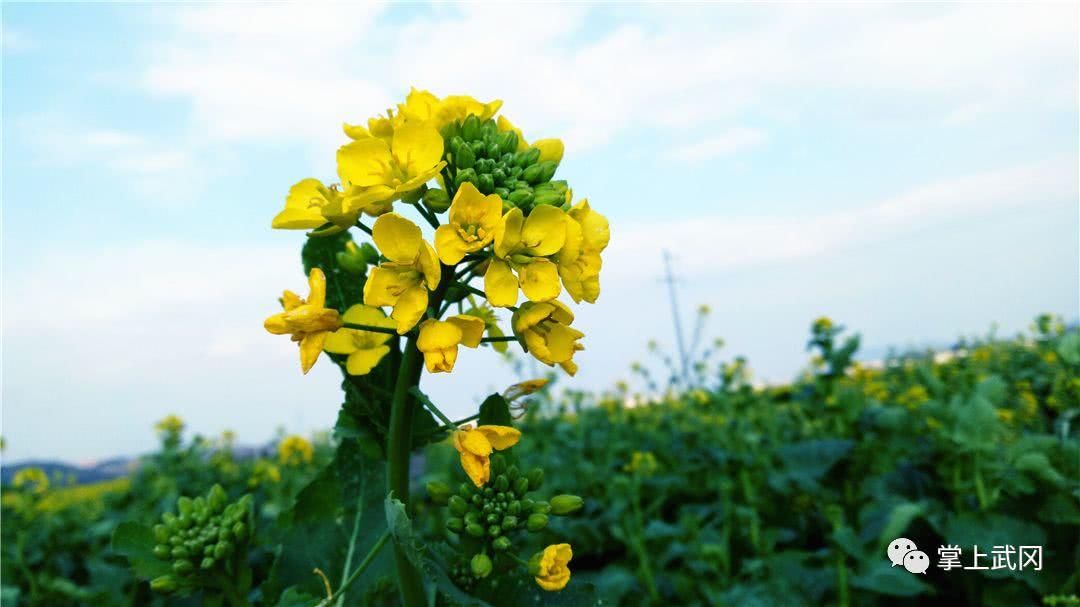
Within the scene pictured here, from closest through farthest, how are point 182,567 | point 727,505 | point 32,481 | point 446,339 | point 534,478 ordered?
point 446,339 < point 534,478 < point 182,567 < point 727,505 < point 32,481

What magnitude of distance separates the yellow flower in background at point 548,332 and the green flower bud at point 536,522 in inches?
9.7

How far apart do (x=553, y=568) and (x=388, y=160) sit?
72cm

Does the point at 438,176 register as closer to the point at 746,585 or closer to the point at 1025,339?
the point at 746,585

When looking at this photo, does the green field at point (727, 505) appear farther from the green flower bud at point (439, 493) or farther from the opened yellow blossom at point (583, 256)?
the opened yellow blossom at point (583, 256)

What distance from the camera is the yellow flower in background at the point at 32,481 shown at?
14.8ft

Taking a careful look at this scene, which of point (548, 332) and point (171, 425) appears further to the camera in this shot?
point (171, 425)

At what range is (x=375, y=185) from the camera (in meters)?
1.31

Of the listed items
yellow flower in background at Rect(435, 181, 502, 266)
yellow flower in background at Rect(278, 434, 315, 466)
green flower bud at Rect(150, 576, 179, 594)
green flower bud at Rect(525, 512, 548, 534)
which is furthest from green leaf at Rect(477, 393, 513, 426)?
yellow flower in background at Rect(278, 434, 315, 466)

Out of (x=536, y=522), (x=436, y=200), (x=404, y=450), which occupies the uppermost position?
(x=436, y=200)

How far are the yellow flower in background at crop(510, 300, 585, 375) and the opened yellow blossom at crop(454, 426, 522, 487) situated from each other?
0.43 feet

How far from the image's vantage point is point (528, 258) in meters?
1.25

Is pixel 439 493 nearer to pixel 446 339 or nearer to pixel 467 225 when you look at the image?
pixel 446 339

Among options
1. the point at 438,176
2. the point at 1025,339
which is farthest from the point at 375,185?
the point at 1025,339

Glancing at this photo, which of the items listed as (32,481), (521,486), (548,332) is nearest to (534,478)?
(521,486)
